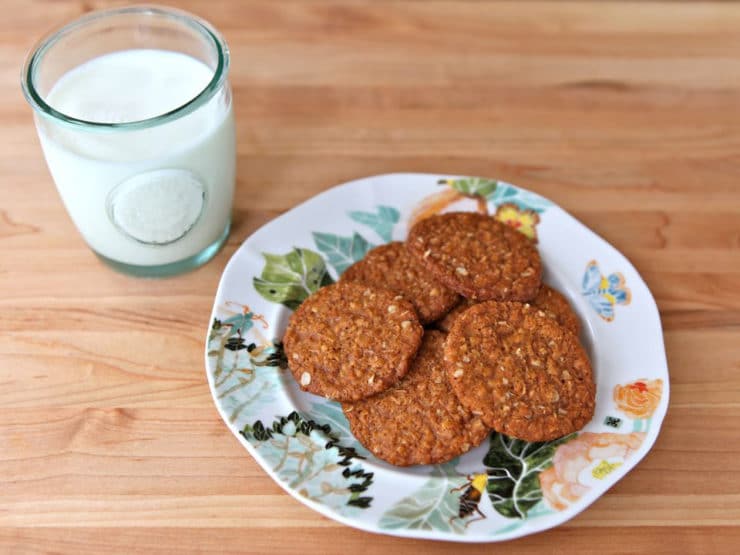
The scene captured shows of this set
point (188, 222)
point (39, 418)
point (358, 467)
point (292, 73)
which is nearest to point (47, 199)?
point (188, 222)

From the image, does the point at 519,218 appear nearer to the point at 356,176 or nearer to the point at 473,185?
the point at 473,185

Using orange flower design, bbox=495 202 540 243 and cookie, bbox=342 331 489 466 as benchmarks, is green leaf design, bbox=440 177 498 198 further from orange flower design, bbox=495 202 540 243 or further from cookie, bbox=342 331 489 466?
cookie, bbox=342 331 489 466

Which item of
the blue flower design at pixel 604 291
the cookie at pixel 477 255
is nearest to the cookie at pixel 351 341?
the cookie at pixel 477 255

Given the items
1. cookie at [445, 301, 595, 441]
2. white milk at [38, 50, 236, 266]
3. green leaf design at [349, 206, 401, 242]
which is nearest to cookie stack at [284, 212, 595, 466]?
cookie at [445, 301, 595, 441]

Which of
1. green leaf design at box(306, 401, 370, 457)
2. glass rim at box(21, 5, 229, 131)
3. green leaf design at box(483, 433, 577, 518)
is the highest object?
glass rim at box(21, 5, 229, 131)

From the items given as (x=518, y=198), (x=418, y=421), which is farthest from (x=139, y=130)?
(x=518, y=198)

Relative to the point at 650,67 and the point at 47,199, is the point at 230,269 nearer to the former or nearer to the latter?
the point at 47,199

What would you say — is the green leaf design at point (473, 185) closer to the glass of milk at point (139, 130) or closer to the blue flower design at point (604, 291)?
the blue flower design at point (604, 291)
